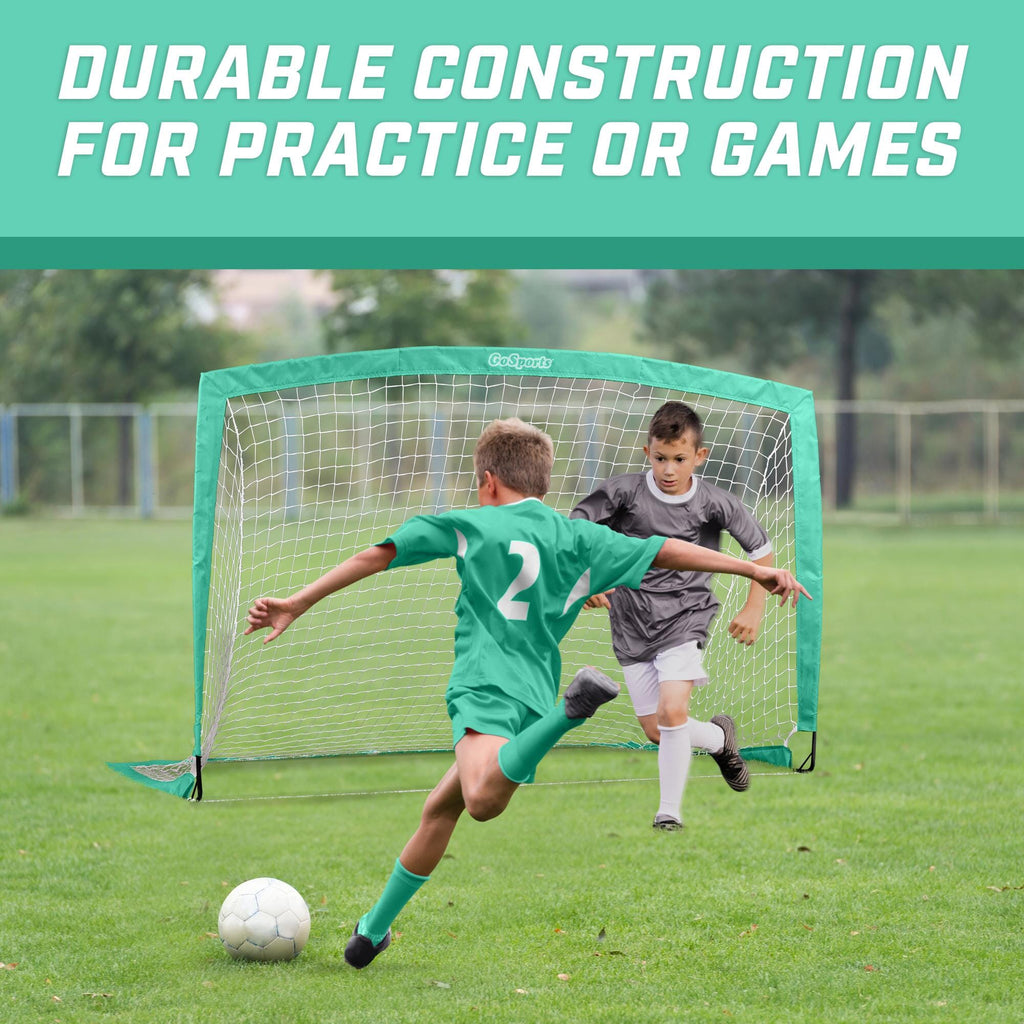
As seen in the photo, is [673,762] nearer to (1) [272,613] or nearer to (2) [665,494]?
(2) [665,494]

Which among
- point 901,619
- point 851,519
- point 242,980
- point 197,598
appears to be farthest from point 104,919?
point 851,519

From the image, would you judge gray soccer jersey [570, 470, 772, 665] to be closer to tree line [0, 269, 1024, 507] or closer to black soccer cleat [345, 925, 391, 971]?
black soccer cleat [345, 925, 391, 971]

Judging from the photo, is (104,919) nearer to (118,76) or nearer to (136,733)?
(136,733)

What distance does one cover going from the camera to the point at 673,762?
599cm

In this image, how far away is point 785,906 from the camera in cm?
632

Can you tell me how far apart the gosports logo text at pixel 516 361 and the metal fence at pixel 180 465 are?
931 inches

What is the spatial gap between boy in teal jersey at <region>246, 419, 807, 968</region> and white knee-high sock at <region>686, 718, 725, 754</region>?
962 mm

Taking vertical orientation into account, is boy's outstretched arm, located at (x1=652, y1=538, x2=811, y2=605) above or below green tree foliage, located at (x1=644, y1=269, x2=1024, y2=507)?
below

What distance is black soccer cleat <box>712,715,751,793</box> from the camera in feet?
19.4

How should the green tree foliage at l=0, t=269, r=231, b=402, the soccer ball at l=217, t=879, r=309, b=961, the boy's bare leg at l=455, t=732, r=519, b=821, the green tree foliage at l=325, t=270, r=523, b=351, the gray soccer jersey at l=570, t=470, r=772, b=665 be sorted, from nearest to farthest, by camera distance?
the boy's bare leg at l=455, t=732, r=519, b=821, the soccer ball at l=217, t=879, r=309, b=961, the gray soccer jersey at l=570, t=470, r=772, b=665, the green tree foliage at l=0, t=269, r=231, b=402, the green tree foliage at l=325, t=270, r=523, b=351

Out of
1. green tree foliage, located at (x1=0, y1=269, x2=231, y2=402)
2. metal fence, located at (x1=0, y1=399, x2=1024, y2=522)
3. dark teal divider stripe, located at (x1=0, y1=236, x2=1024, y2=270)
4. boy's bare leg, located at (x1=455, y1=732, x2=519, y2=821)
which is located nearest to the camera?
boy's bare leg, located at (x1=455, y1=732, x2=519, y2=821)

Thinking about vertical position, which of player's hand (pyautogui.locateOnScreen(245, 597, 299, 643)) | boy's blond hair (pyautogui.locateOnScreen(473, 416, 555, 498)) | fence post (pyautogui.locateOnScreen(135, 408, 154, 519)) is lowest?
A: player's hand (pyautogui.locateOnScreen(245, 597, 299, 643))

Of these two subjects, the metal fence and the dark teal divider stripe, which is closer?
the dark teal divider stripe

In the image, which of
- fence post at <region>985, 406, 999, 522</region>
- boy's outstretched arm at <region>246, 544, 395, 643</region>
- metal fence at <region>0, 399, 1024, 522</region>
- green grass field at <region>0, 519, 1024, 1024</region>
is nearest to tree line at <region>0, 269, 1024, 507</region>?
metal fence at <region>0, 399, 1024, 522</region>
